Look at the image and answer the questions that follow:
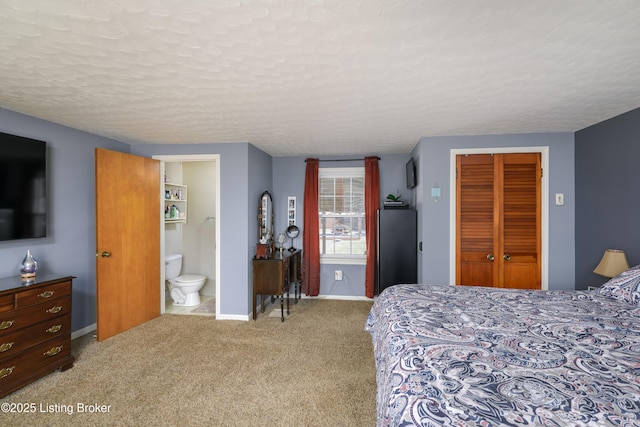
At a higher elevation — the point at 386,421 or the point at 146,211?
the point at 146,211

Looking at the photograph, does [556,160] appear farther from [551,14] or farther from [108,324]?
[108,324]

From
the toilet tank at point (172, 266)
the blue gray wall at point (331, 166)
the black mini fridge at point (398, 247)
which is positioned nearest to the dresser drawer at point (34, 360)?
the toilet tank at point (172, 266)

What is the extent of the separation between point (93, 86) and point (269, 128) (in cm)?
153

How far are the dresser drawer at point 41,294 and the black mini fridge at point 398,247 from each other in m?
3.38

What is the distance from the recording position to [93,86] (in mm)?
2078

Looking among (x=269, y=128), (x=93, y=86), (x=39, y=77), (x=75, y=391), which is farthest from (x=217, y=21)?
(x=75, y=391)

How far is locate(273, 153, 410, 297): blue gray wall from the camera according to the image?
14.9 ft

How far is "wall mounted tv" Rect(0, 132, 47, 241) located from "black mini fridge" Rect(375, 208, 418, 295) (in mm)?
3702

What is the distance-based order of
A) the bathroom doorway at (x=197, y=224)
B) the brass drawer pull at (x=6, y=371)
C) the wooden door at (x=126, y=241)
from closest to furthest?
the brass drawer pull at (x=6, y=371) < the wooden door at (x=126, y=241) < the bathroom doorway at (x=197, y=224)

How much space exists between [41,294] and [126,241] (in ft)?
3.56

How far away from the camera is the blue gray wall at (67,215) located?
2.65 meters

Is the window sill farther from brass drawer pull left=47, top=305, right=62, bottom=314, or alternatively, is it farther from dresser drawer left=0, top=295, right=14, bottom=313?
dresser drawer left=0, top=295, right=14, bottom=313

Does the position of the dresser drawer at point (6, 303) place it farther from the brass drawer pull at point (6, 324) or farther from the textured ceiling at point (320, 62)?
the textured ceiling at point (320, 62)

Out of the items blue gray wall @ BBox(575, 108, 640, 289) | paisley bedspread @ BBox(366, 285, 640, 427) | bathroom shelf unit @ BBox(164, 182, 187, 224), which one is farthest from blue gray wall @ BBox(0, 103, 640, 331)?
paisley bedspread @ BBox(366, 285, 640, 427)
